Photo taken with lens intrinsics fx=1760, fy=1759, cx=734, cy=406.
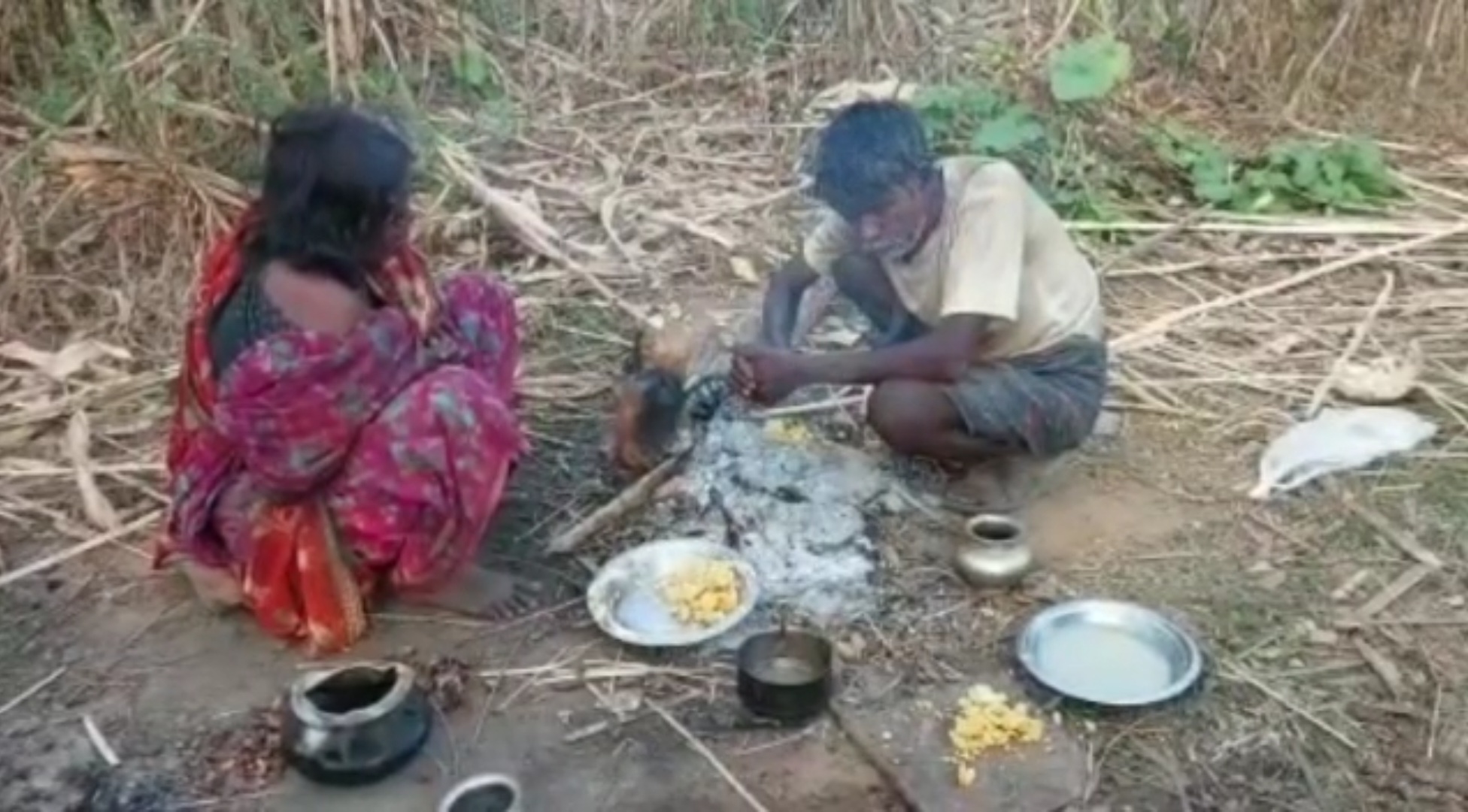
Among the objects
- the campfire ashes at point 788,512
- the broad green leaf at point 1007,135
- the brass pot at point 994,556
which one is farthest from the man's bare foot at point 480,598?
the broad green leaf at point 1007,135

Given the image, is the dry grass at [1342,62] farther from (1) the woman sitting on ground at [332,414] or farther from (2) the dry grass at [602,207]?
(1) the woman sitting on ground at [332,414]

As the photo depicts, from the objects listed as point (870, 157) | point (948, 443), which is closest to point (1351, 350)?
point (948, 443)

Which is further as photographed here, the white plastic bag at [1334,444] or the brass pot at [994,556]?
the white plastic bag at [1334,444]

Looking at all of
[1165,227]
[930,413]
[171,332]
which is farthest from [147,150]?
[1165,227]

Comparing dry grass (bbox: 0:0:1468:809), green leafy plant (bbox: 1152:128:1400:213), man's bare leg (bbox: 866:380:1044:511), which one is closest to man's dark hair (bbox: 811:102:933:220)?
man's bare leg (bbox: 866:380:1044:511)

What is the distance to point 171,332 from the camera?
4582 mm

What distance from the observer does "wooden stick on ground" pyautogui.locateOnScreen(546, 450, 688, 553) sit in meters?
3.68

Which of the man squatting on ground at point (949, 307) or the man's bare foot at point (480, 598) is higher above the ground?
the man squatting on ground at point (949, 307)

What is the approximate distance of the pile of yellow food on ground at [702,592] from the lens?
11.1ft

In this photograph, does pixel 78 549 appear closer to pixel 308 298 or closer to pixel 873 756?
pixel 308 298

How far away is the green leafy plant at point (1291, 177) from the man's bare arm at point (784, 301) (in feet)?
5.89

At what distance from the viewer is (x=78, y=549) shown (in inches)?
147

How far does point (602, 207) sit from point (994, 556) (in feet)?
6.77

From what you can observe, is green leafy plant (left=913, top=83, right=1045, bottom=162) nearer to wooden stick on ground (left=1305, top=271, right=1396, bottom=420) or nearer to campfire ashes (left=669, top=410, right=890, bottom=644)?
wooden stick on ground (left=1305, top=271, right=1396, bottom=420)
